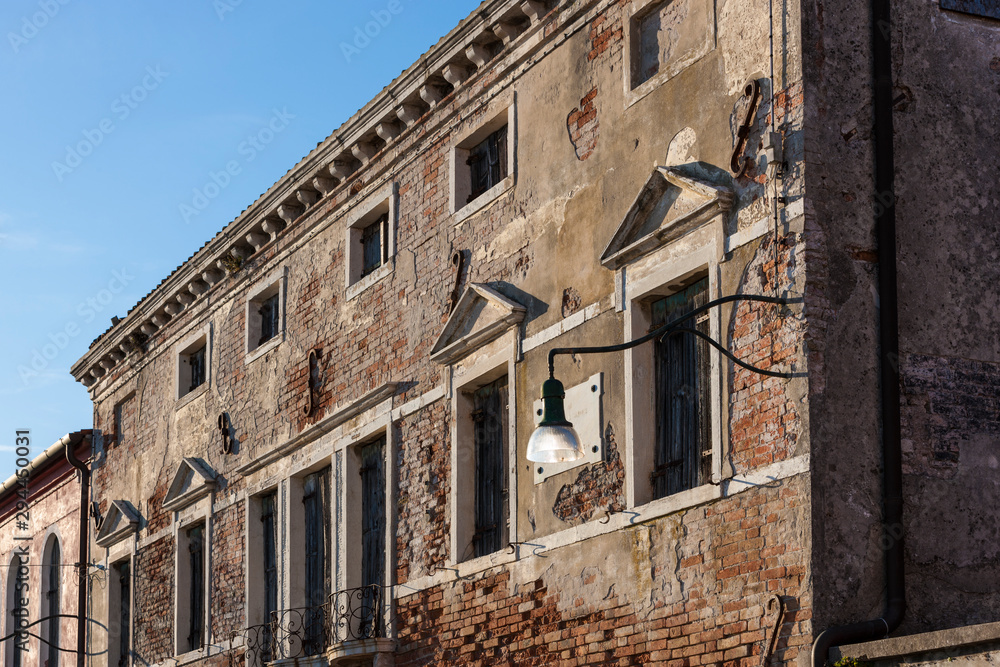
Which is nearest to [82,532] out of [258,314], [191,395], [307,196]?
[191,395]

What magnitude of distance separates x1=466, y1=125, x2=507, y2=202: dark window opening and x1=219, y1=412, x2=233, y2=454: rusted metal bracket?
5738 millimetres

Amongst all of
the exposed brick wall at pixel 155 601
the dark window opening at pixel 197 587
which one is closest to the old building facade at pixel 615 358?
the dark window opening at pixel 197 587

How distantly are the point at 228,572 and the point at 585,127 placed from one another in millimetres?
8227

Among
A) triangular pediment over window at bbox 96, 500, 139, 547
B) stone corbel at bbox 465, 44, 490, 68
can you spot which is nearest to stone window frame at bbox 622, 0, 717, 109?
stone corbel at bbox 465, 44, 490, 68

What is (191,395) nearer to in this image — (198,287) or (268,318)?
(198,287)

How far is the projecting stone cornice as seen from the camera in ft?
46.4

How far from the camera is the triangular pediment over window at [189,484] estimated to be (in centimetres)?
1928

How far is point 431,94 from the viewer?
15.5m

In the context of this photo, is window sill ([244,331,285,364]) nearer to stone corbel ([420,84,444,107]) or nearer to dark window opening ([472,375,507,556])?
stone corbel ([420,84,444,107])

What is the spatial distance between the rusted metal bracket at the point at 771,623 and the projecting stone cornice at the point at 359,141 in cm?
571

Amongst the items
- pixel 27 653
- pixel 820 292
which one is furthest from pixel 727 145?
pixel 27 653

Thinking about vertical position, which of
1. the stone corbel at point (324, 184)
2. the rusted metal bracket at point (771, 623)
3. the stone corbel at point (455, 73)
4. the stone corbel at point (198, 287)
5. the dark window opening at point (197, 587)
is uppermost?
the stone corbel at point (455, 73)

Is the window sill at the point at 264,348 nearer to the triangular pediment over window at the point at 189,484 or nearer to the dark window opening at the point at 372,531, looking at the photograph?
the triangular pediment over window at the point at 189,484

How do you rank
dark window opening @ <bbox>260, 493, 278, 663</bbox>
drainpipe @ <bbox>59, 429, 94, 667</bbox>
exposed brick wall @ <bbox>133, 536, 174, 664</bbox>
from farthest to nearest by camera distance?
drainpipe @ <bbox>59, 429, 94, 667</bbox>
exposed brick wall @ <bbox>133, 536, 174, 664</bbox>
dark window opening @ <bbox>260, 493, 278, 663</bbox>
